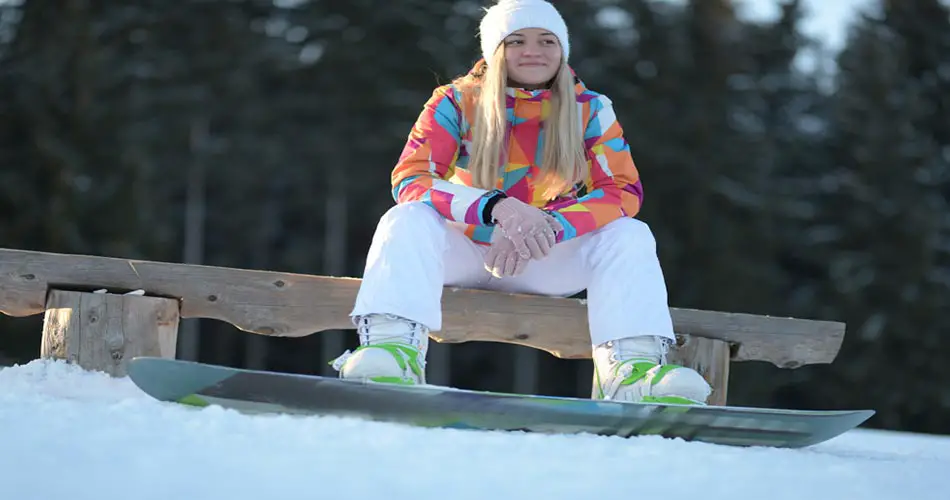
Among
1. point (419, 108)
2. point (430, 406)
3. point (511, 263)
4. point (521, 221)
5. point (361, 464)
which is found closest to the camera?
point (361, 464)

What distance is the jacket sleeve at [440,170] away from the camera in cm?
248

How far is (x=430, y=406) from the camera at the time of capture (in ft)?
6.63

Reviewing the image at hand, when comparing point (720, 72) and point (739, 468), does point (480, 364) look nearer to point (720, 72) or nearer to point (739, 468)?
point (720, 72)

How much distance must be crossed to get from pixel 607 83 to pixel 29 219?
10774 mm

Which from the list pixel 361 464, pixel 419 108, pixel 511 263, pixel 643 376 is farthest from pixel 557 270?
pixel 419 108

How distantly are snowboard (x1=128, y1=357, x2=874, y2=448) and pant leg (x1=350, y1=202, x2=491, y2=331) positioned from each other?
30 cm

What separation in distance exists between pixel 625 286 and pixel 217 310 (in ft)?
4.13

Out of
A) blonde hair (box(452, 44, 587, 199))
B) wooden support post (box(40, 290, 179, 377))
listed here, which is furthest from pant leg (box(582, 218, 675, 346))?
wooden support post (box(40, 290, 179, 377))

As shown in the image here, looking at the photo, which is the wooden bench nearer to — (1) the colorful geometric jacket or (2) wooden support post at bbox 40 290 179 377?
(2) wooden support post at bbox 40 290 179 377

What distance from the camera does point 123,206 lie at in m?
16.5

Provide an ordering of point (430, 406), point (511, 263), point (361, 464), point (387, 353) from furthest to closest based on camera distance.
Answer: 1. point (511, 263)
2. point (387, 353)
3. point (430, 406)
4. point (361, 464)

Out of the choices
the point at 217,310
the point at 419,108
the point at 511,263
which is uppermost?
the point at 419,108

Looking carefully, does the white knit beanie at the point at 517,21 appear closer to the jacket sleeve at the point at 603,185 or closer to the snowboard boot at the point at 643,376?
the jacket sleeve at the point at 603,185

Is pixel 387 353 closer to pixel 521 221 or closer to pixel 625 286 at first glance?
pixel 521 221
